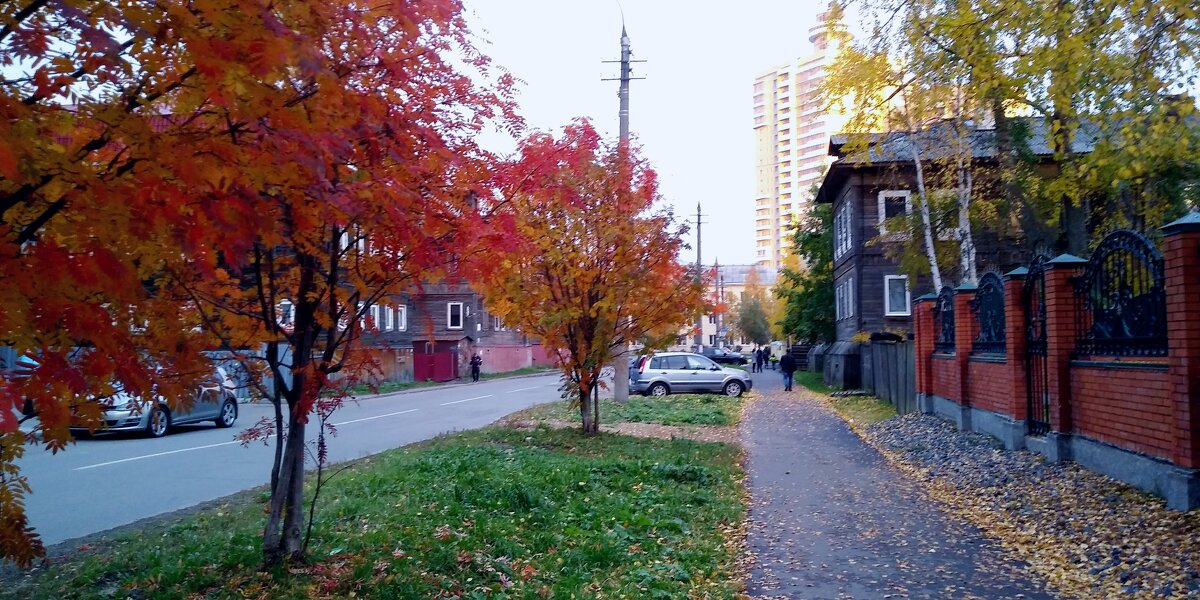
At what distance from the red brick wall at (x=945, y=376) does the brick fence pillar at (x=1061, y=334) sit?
17.0 ft

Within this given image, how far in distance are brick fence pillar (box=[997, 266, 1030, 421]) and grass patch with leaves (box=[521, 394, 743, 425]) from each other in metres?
8.56

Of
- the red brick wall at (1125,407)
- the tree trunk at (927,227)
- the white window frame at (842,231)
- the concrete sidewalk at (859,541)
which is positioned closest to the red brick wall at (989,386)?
the concrete sidewalk at (859,541)

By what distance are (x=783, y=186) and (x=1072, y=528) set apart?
15583 cm

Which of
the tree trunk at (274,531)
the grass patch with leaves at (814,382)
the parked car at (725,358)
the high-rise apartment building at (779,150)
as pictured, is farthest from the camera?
the high-rise apartment building at (779,150)

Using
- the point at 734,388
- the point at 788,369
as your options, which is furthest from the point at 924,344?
the point at 788,369

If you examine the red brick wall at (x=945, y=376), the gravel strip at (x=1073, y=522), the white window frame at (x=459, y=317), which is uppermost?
the white window frame at (x=459, y=317)

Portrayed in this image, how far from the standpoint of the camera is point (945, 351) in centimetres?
1783

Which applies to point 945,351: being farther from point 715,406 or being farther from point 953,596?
point 953,596

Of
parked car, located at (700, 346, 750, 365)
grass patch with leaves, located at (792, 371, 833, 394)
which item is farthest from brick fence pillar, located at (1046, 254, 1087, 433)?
parked car, located at (700, 346, 750, 365)

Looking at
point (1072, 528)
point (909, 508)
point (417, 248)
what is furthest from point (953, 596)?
point (417, 248)

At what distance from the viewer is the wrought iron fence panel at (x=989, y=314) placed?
44.9 ft

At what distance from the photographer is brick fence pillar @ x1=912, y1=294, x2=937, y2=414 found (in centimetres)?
1897

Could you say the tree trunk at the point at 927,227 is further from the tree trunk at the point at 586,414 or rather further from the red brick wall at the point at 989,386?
the tree trunk at the point at 586,414

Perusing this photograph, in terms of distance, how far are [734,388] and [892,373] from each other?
8769 mm
